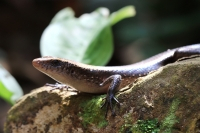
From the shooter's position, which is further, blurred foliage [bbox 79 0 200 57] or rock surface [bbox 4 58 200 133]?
blurred foliage [bbox 79 0 200 57]

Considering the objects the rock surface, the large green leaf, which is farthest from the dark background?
the rock surface

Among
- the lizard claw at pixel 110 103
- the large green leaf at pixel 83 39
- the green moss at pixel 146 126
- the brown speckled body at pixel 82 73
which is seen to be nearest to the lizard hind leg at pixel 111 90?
the lizard claw at pixel 110 103

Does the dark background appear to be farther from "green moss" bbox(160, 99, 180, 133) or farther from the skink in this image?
"green moss" bbox(160, 99, 180, 133)

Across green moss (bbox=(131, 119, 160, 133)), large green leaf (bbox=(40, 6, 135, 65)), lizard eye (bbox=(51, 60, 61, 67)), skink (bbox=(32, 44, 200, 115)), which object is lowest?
green moss (bbox=(131, 119, 160, 133))

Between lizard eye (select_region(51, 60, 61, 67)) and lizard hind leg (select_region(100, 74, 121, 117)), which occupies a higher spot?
lizard eye (select_region(51, 60, 61, 67))

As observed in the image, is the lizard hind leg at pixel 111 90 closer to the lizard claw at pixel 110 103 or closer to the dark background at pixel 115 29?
the lizard claw at pixel 110 103

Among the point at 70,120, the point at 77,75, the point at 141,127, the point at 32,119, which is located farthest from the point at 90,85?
the point at 141,127

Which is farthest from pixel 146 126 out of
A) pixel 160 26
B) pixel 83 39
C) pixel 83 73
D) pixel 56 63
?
pixel 160 26

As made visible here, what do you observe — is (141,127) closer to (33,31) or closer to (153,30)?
(153,30)
